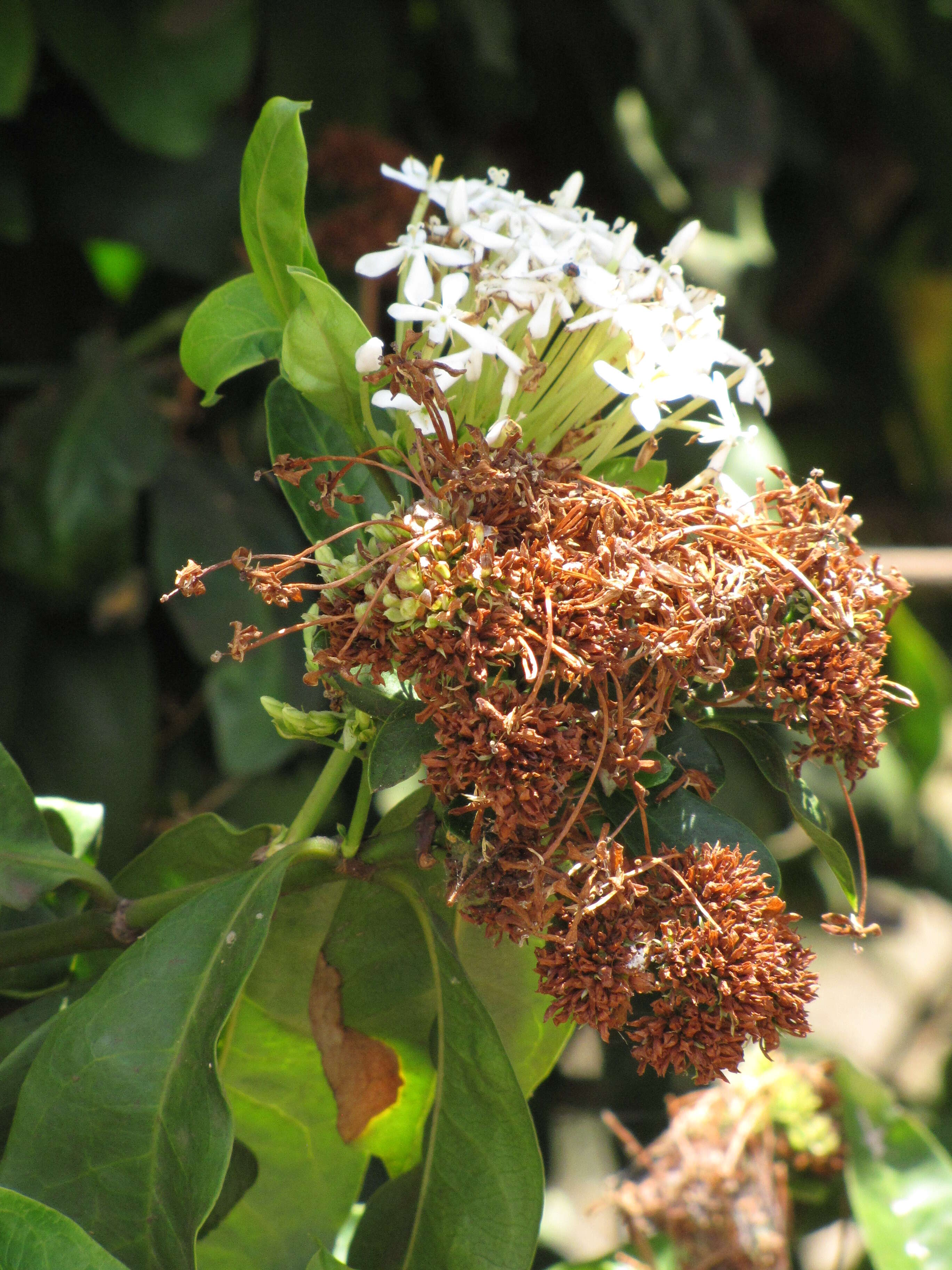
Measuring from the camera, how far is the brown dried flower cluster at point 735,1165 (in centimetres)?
111

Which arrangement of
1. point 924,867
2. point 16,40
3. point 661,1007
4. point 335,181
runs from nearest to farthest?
point 661,1007 < point 16,40 < point 335,181 < point 924,867

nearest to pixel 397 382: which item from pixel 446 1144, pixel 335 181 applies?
pixel 446 1144

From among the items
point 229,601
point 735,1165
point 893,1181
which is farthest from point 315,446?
point 893,1181

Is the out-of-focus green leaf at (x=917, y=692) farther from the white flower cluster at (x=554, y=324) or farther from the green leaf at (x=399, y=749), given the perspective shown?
the green leaf at (x=399, y=749)

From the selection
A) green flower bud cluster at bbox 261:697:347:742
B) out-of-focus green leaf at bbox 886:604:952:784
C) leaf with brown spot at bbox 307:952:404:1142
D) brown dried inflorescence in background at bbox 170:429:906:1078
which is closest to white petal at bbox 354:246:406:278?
brown dried inflorescence in background at bbox 170:429:906:1078

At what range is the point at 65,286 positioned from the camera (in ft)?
6.13

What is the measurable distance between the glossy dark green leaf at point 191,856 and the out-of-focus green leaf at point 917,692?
128cm

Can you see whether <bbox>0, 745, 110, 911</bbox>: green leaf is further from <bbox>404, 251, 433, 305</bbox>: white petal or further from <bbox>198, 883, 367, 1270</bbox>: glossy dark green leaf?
<bbox>404, 251, 433, 305</bbox>: white petal

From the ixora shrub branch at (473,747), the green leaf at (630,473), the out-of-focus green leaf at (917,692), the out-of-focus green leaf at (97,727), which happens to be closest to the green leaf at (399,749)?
the ixora shrub branch at (473,747)

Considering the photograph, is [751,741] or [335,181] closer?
[751,741]

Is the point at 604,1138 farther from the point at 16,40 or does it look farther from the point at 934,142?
the point at 934,142

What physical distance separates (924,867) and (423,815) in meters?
1.73

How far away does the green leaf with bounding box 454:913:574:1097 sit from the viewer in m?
0.78

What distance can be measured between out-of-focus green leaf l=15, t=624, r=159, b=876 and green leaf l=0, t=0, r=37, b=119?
69 centimetres
